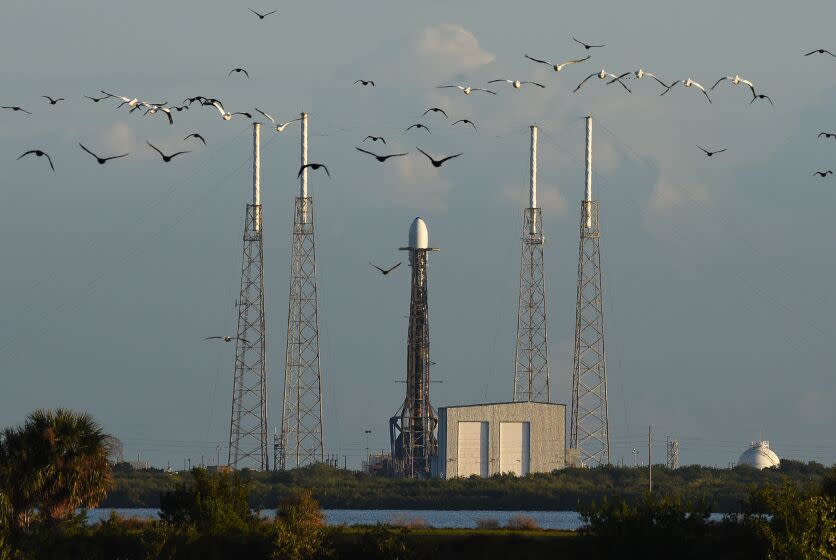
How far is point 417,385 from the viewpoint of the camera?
180625mm

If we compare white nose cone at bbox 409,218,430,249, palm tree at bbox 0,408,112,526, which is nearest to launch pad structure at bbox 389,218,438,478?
white nose cone at bbox 409,218,430,249

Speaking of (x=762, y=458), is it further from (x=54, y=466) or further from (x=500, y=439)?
(x=54, y=466)

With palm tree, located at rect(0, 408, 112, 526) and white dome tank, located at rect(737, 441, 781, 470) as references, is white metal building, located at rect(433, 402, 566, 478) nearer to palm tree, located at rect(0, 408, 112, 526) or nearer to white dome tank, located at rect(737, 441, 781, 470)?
white dome tank, located at rect(737, 441, 781, 470)

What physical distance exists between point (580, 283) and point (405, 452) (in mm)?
32460

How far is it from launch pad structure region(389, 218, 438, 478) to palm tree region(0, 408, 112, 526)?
92081 mm

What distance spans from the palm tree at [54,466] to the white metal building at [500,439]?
293ft

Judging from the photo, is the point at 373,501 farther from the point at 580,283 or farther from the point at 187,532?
the point at 187,532

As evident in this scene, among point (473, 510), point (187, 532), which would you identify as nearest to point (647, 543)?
point (187, 532)

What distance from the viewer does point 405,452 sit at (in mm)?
183875

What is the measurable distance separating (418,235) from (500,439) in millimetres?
22622

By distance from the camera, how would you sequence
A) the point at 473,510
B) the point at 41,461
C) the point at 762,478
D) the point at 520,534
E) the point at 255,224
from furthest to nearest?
1. the point at 762,478
2. the point at 473,510
3. the point at 255,224
4. the point at 520,534
5. the point at 41,461

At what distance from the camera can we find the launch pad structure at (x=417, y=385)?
18050cm

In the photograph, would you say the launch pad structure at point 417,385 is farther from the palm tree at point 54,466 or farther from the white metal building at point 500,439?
the palm tree at point 54,466

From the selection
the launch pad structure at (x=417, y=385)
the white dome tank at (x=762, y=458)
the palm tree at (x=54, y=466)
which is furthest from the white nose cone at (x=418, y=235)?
the palm tree at (x=54, y=466)
